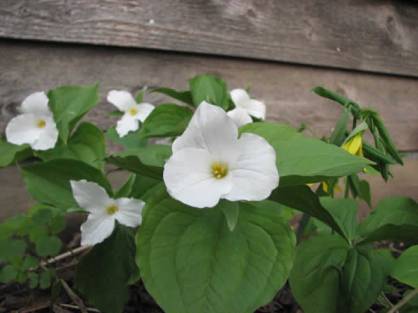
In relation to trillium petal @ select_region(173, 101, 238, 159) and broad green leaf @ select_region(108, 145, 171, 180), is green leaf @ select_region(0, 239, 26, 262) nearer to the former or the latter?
broad green leaf @ select_region(108, 145, 171, 180)

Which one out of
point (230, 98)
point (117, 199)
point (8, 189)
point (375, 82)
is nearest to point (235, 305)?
point (117, 199)

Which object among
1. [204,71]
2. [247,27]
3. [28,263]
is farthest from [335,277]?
[247,27]

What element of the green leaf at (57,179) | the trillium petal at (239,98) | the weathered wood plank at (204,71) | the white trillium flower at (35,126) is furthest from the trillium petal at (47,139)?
the trillium petal at (239,98)

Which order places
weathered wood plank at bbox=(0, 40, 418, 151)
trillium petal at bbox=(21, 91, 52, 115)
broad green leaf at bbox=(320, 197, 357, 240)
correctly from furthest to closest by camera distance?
weathered wood plank at bbox=(0, 40, 418, 151), trillium petal at bbox=(21, 91, 52, 115), broad green leaf at bbox=(320, 197, 357, 240)

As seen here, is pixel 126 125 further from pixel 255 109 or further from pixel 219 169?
pixel 219 169

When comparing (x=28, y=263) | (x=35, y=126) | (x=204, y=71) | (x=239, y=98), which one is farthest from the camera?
(x=204, y=71)

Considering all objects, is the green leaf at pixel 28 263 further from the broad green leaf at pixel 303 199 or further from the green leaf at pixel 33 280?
the broad green leaf at pixel 303 199

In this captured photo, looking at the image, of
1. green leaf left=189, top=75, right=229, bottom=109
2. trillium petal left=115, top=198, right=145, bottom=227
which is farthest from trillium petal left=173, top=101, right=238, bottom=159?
green leaf left=189, top=75, right=229, bottom=109
